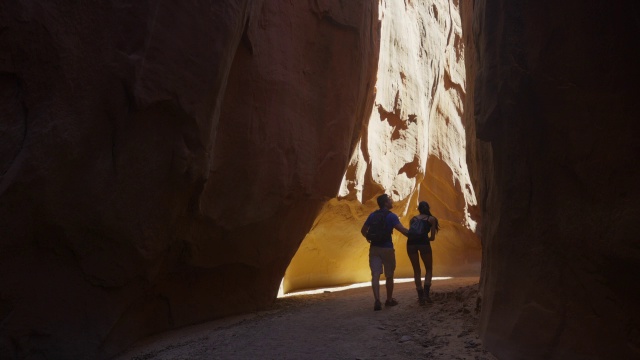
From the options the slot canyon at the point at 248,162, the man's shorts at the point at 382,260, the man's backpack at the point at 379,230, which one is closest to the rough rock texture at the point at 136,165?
the slot canyon at the point at 248,162

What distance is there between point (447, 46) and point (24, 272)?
47.7ft

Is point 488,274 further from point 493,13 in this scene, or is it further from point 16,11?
point 16,11

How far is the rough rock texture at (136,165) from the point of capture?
4.39 m

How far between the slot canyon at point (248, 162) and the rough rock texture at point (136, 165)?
19mm

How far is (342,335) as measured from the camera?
5.17 m

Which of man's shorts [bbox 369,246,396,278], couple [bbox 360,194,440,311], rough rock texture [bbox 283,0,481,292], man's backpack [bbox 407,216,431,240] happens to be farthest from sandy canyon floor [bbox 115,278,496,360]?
rough rock texture [bbox 283,0,481,292]

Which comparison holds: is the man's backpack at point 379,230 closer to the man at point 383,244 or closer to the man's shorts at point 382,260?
the man at point 383,244

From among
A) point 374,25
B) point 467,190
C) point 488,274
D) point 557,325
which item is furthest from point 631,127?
point 467,190

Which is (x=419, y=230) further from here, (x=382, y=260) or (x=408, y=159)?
(x=408, y=159)

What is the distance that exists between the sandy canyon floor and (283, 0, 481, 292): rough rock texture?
5.08 m

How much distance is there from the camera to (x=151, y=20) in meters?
4.95

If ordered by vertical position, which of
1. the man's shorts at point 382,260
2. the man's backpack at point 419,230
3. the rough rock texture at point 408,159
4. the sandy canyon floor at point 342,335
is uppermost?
the rough rock texture at point 408,159

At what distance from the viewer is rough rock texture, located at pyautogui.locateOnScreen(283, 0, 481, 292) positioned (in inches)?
475

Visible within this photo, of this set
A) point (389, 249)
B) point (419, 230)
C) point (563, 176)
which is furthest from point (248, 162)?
point (563, 176)
